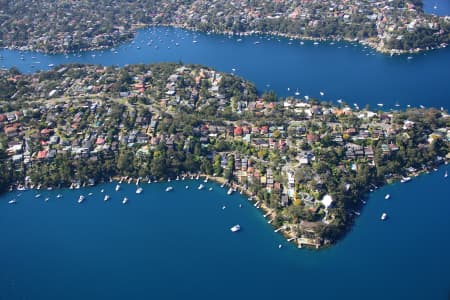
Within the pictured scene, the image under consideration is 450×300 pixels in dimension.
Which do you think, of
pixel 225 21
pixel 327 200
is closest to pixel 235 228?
pixel 327 200

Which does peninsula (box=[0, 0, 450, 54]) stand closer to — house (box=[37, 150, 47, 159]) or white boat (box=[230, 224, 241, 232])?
house (box=[37, 150, 47, 159])

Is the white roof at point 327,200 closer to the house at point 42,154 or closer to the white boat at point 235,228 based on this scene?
the white boat at point 235,228

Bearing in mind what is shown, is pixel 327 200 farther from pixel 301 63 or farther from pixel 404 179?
Answer: pixel 301 63

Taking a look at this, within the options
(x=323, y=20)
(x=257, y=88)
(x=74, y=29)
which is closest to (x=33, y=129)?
(x=257, y=88)

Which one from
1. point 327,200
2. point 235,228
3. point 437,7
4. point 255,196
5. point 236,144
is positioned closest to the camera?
point 235,228

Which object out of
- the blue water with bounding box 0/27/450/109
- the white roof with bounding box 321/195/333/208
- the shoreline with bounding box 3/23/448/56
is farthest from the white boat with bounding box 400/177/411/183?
the shoreline with bounding box 3/23/448/56

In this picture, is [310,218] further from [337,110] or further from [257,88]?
[257,88]
